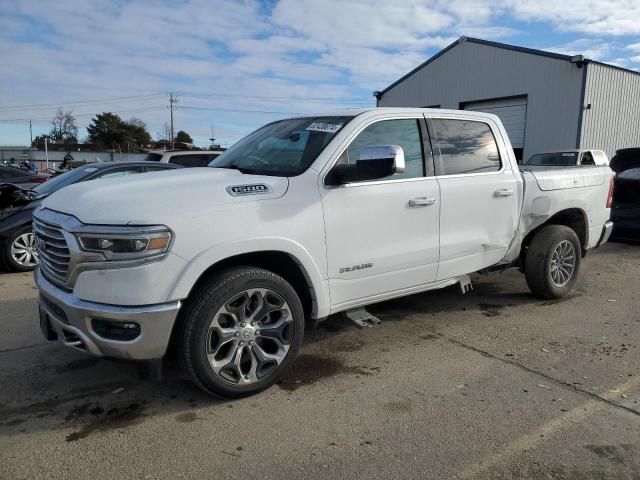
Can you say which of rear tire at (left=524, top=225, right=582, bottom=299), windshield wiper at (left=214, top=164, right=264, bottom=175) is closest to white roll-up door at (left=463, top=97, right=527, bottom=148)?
rear tire at (left=524, top=225, right=582, bottom=299)

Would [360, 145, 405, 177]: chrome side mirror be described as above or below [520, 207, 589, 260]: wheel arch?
above

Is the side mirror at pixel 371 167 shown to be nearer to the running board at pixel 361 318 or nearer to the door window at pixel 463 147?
the door window at pixel 463 147

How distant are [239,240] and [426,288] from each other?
1.89 metres

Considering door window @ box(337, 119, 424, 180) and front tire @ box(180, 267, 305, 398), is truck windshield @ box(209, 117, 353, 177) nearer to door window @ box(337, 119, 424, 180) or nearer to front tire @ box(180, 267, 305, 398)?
door window @ box(337, 119, 424, 180)

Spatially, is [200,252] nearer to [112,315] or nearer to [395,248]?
[112,315]

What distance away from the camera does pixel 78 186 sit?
342 centimetres

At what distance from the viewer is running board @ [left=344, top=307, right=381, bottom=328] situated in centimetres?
390

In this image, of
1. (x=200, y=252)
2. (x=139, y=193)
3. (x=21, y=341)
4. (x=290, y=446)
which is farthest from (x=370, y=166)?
(x=21, y=341)

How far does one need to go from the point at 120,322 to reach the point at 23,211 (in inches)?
209

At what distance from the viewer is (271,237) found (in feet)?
10.5

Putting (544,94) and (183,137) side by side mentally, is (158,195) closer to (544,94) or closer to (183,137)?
(544,94)

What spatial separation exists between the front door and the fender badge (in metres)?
0.44

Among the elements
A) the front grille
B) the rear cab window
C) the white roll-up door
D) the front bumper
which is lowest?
the front bumper

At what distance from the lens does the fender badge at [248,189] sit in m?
3.21
